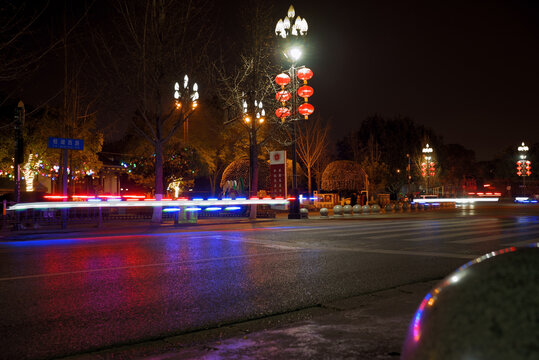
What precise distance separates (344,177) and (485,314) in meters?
40.5

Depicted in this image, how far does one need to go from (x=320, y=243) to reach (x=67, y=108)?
70.4 feet

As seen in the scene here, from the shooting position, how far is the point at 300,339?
13.8 ft

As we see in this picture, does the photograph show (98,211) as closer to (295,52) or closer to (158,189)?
(158,189)

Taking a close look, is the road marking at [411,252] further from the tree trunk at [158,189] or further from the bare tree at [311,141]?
the bare tree at [311,141]

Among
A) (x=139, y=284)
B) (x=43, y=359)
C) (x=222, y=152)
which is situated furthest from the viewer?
(x=222, y=152)

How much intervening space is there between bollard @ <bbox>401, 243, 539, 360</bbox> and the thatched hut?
4022cm

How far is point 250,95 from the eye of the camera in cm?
2616

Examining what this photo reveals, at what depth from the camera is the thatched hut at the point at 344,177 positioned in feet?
136

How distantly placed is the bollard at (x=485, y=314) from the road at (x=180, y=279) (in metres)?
3.51

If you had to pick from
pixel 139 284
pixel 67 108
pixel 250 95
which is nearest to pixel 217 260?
pixel 139 284

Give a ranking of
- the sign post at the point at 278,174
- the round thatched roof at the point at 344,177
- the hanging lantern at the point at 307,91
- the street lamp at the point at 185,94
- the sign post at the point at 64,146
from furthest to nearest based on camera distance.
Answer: the round thatched roof at the point at 344,177 → the sign post at the point at 278,174 → the street lamp at the point at 185,94 → the hanging lantern at the point at 307,91 → the sign post at the point at 64,146

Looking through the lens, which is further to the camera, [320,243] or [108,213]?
[108,213]

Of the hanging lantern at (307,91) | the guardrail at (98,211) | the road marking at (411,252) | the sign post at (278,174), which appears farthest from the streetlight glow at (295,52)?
the road marking at (411,252)

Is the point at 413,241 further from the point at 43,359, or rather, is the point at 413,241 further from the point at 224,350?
the point at 43,359
